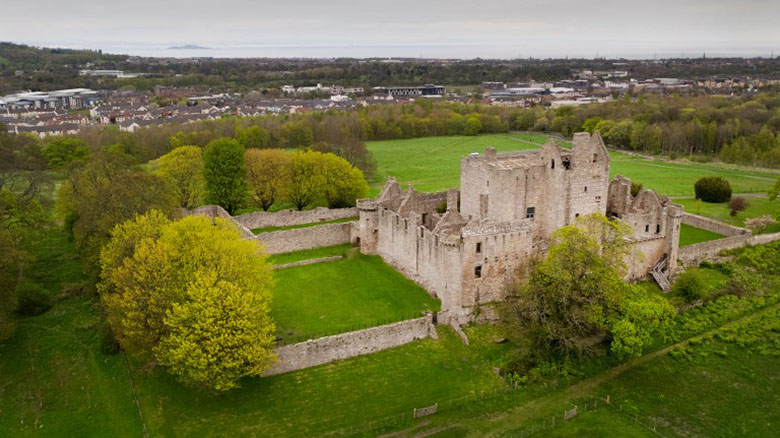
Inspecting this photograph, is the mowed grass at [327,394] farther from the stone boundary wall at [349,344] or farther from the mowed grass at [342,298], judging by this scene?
the mowed grass at [342,298]

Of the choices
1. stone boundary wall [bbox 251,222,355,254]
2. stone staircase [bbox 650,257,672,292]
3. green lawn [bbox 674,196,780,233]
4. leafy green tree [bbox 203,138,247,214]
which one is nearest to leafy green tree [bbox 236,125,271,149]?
leafy green tree [bbox 203,138,247,214]

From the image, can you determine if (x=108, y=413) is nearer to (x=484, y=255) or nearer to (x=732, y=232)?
(x=484, y=255)

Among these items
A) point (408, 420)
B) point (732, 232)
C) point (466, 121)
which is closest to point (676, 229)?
point (732, 232)

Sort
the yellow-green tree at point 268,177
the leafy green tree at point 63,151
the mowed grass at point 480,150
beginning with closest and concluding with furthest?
the yellow-green tree at point 268,177
the leafy green tree at point 63,151
the mowed grass at point 480,150

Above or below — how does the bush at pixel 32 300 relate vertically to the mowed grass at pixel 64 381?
above

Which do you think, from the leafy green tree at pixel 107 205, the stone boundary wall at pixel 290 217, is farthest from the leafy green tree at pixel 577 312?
the stone boundary wall at pixel 290 217

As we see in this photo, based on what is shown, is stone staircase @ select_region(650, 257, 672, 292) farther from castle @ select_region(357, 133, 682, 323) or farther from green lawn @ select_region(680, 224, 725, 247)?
green lawn @ select_region(680, 224, 725, 247)
